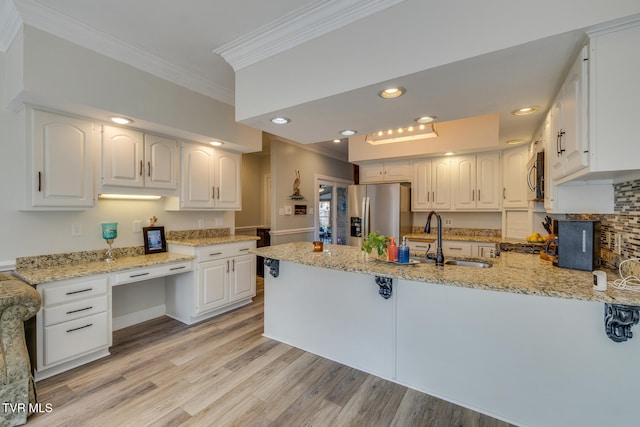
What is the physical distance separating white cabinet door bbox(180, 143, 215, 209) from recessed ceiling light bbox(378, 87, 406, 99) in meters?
2.59

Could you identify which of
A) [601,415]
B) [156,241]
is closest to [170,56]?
[156,241]

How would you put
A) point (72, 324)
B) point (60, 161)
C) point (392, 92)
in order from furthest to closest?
point (60, 161) < point (72, 324) < point (392, 92)

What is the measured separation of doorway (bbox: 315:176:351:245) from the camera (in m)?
6.42

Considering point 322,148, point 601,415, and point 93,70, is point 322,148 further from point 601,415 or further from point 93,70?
point 601,415

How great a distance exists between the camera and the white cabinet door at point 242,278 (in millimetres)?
3752

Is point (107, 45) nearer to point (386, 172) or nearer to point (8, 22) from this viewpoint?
point (8, 22)

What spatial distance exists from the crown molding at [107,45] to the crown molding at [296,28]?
0.70m

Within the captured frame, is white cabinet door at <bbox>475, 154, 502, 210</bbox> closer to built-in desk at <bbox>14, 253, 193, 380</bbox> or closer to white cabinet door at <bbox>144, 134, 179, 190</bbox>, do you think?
white cabinet door at <bbox>144, 134, 179, 190</bbox>

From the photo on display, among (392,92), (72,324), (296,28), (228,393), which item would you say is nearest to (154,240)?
(72,324)

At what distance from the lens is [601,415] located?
1588 millimetres

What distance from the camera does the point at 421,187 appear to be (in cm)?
461

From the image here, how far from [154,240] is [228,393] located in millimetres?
2157

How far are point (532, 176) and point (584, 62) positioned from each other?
5.62 ft

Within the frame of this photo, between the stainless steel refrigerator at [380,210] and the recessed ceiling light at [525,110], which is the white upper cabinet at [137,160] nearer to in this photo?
the stainless steel refrigerator at [380,210]
